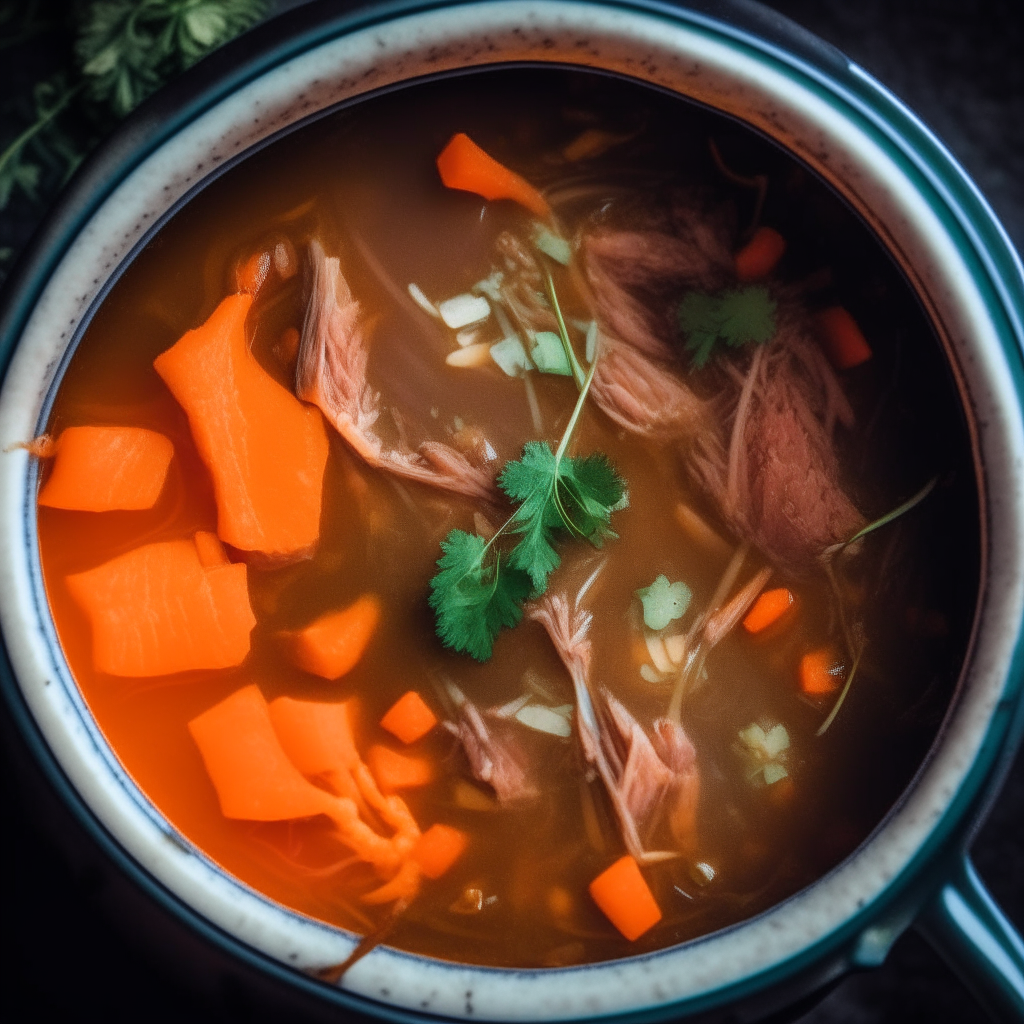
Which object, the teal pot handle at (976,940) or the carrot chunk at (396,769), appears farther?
the carrot chunk at (396,769)

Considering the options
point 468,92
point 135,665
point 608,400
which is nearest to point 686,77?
point 468,92

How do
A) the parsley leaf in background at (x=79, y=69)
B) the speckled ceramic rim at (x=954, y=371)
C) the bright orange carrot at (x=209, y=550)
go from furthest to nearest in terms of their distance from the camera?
the parsley leaf in background at (x=79, y=69), the bright orange carrot at (x=209, y=550), the speckled ceramic rim at (x=954, y=371)

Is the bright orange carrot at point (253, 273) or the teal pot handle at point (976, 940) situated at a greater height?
the bright orange carrot at point (253, 273)

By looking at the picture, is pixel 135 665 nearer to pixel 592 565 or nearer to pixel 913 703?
pixel 592 565

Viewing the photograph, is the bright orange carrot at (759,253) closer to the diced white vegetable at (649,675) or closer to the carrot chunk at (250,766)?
the diced white vegetable at (649,675)

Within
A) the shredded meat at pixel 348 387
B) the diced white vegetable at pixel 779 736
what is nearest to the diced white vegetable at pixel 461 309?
the shredded meat at pixel 348 387
